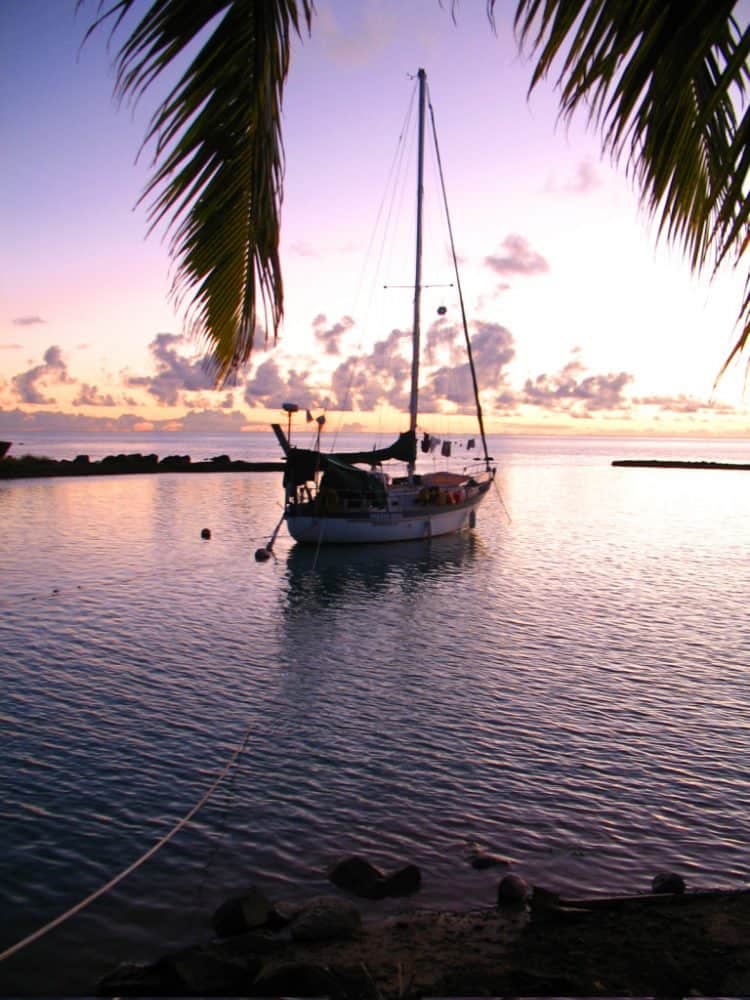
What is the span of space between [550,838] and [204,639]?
1210 cm

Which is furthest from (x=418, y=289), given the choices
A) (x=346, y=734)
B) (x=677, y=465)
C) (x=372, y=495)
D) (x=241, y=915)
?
(x=677, y=465)

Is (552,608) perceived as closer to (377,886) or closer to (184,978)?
(377,886)

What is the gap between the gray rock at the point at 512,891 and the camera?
8055 millimetres

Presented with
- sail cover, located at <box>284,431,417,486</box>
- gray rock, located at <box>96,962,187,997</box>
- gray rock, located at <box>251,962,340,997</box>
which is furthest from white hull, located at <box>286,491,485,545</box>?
gray rock, located at <box>251,962,340,997</box>

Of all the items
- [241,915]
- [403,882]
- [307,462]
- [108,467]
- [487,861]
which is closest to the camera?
[241,915]

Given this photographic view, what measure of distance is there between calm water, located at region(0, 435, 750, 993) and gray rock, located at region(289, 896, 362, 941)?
975mm

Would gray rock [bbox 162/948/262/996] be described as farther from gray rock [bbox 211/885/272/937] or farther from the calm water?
the calm water

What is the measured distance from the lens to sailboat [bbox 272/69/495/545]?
35.7 metres

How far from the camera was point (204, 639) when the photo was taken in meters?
20.2

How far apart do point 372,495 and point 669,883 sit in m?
29.3

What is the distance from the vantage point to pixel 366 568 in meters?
32.7

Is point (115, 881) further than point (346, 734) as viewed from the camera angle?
No

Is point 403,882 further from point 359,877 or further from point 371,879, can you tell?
point 359,877

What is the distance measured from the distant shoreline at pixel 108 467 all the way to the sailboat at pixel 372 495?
4399 cm
